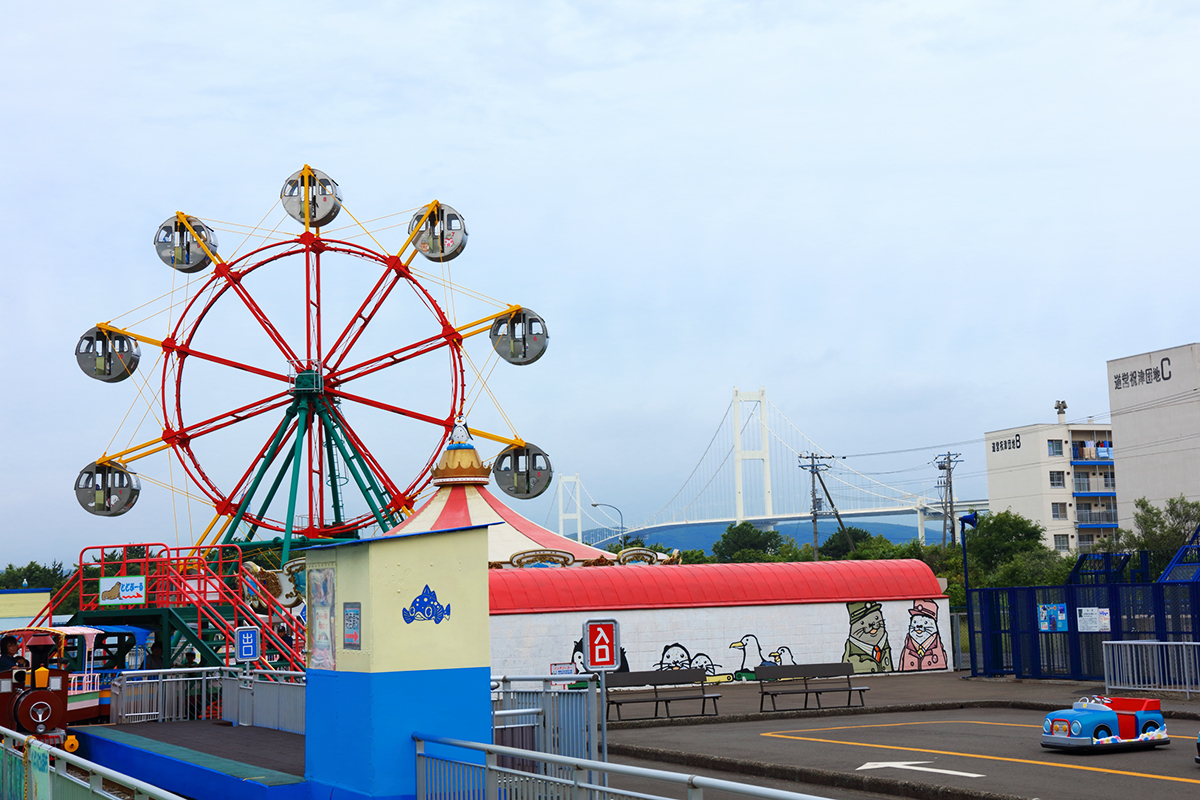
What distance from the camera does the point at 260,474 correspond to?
36906 millimetres

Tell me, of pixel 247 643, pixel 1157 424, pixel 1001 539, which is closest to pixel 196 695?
pixel 247 643

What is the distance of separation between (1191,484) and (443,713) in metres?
89.3

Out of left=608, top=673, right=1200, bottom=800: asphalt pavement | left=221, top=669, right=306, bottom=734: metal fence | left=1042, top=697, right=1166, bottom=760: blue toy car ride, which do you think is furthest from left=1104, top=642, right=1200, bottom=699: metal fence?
left=221, top=669, right=306, bottom=734: metal fence

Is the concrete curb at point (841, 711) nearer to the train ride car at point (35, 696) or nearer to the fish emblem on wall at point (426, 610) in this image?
the train ride car at point (35, 696)

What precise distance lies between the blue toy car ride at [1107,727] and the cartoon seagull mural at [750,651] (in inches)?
673

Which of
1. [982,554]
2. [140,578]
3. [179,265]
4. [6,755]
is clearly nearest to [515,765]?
[6,755]

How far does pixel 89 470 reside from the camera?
3497 cm

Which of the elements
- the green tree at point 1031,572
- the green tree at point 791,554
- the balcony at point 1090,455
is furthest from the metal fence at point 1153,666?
the balcony at point 1090,455

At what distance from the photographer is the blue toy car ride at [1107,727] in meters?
15.9

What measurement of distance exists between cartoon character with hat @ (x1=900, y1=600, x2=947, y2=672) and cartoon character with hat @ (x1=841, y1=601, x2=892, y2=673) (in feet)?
2.28

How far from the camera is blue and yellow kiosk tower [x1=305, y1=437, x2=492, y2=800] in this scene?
1123 cm

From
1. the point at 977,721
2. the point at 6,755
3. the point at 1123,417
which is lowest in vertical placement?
the point at 977,721

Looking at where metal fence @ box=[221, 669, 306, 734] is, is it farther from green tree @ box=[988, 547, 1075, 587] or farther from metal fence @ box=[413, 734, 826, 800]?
green tree @ box=[988, 547, 1075, 587]

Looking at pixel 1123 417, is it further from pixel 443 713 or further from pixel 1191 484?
pixel 443 713
